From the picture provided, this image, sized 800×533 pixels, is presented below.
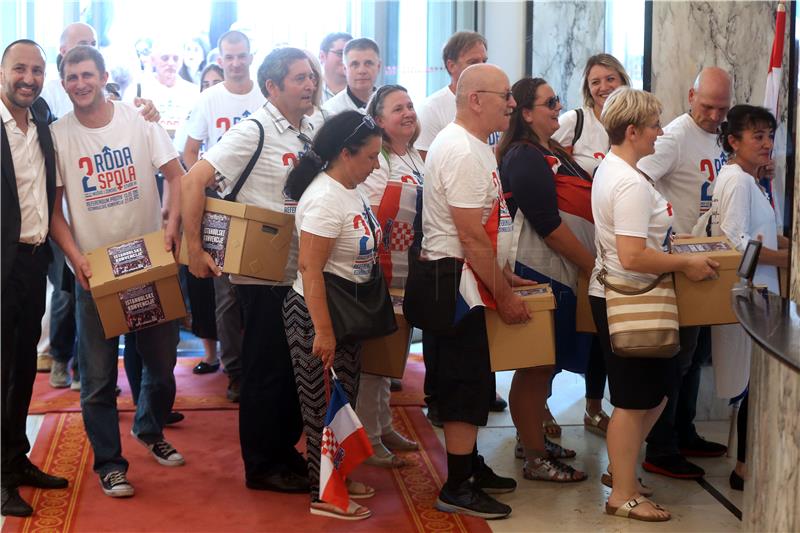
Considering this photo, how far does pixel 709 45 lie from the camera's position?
16.1 ft

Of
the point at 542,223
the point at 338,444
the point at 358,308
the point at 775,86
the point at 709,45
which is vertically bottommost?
the point at 338,444

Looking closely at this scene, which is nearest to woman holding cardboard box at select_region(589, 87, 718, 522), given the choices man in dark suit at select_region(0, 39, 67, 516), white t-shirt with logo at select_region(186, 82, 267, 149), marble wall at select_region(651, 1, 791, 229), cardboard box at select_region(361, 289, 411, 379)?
cardboard box at select_region(361, 289, 411, 379)

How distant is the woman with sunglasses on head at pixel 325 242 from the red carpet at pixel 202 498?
17 cm

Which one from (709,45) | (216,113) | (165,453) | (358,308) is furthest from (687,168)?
(216,113)

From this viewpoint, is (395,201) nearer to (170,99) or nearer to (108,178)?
(108,178)

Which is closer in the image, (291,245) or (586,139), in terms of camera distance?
(291,245)

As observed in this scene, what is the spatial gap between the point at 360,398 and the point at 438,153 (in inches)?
47.4

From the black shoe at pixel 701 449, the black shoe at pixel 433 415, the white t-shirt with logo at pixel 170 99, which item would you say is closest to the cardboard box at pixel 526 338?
the black shoe at pixel 701 449

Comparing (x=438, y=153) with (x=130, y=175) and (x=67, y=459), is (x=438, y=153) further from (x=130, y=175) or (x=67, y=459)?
(x=67, y=459)

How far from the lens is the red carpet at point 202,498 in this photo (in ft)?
11.9

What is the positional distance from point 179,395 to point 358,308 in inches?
82.8

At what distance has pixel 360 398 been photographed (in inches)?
171

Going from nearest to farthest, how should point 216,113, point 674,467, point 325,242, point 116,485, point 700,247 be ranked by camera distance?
point 325,242 → point 700,247 → point 116,485 → point 674,467 → point 216,113

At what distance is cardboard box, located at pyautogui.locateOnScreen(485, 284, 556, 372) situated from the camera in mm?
3662
